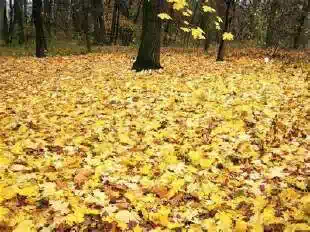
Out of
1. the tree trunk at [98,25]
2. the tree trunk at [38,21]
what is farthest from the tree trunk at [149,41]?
the tree trunk at [98,25]

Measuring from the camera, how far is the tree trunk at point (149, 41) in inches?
507

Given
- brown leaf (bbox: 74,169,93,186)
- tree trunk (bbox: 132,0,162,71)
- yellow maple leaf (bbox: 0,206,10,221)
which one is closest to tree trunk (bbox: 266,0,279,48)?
tree trunk (bbox: 132,0,162,71)

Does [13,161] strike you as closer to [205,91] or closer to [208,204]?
[208,204]

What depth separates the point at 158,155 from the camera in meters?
6.25

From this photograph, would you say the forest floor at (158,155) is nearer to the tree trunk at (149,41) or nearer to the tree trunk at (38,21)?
the tree trunk at (149,41)

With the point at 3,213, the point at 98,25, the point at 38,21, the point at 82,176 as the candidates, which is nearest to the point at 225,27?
the point at 38,21

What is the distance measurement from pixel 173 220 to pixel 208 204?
1.73 feet

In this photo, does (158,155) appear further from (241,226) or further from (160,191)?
(241,226)

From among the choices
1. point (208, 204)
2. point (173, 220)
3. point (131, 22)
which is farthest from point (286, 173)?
point (131, 22)

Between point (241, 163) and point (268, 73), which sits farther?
point (268, 73)

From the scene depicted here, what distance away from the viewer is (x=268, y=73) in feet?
41.3

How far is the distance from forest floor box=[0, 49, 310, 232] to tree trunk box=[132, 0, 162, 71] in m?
1.61

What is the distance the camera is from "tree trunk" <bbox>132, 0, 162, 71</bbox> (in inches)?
507

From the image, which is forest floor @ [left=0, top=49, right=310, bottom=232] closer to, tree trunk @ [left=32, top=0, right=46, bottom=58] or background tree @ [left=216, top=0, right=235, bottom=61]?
background tree @ [left=216, top=0, right=235, bottom=61]
